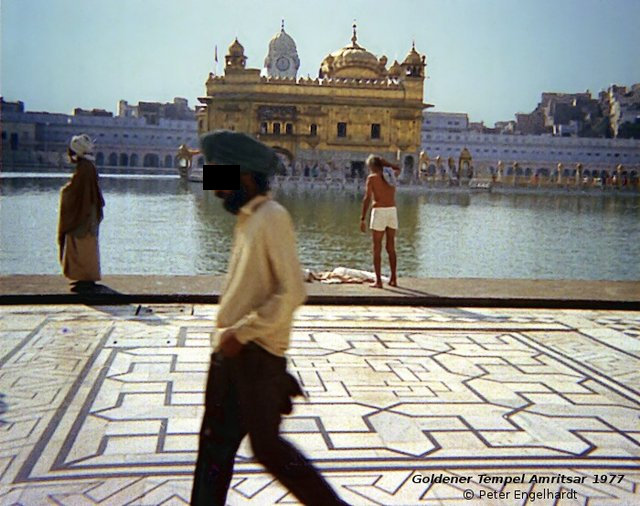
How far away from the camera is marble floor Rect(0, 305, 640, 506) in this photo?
1.96 m

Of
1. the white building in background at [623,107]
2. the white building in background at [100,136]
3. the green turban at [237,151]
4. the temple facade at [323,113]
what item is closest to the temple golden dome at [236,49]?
the temple facade at [323,113]

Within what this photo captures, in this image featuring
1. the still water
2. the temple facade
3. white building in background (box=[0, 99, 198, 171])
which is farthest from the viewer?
white building in background (box=[0, 99, 198, 171])

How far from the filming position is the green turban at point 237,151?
1.57 m

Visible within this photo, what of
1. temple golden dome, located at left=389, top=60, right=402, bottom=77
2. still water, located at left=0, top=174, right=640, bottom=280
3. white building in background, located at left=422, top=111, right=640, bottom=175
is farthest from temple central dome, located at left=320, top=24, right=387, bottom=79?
still water, located at left=0, top=174, right=640, bottom=280

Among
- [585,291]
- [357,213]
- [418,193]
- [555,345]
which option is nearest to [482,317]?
[555,345]

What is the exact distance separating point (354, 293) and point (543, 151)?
51297 mm

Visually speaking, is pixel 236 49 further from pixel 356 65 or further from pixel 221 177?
pixel 221 177

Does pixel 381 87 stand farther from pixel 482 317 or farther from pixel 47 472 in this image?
pixel 47 472

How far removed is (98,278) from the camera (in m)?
4.43

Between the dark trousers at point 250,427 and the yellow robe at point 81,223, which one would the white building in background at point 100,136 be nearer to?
the yellow robe at point 81,223

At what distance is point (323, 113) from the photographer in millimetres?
37531

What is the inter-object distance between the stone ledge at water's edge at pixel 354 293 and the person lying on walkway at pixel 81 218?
5.0 inches

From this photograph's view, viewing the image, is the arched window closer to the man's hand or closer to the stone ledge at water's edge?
the stone ledge at water's edge

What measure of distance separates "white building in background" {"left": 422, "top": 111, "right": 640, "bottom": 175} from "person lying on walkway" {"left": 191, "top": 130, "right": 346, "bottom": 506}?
52.0 metres
